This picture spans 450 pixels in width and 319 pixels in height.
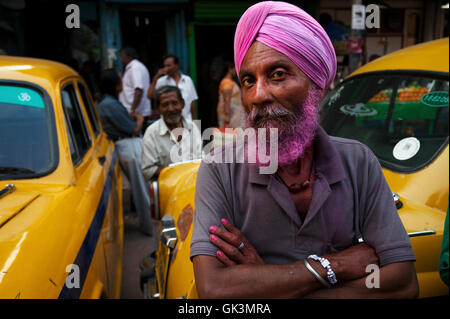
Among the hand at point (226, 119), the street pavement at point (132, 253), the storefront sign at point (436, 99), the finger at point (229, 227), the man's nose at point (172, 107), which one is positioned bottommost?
the street pavement at point (132, 253)

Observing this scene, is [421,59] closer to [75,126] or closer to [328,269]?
[328,269]

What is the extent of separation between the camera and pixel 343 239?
1339 millimetres

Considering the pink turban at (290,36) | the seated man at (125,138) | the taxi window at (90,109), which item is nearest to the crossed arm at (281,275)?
the pink turban at (290,36)

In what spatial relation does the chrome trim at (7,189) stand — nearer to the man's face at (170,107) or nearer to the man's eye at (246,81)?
the man's eye at (246,81)

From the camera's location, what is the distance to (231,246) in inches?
49.8

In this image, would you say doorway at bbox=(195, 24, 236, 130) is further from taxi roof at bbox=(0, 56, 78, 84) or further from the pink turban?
the pink turban

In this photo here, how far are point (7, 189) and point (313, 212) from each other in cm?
157

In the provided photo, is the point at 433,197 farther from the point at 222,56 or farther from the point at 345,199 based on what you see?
the point at 222,56

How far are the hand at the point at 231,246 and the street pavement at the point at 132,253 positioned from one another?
1.89 meters

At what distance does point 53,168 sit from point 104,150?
4.60 ft

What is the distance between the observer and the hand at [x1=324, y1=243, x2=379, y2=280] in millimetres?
1245

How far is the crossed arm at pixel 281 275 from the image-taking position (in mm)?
1200

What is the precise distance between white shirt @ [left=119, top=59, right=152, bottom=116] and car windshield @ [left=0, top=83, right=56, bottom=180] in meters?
3.68

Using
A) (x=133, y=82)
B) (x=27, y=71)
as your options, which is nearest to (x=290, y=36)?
(x=27, y=71)
